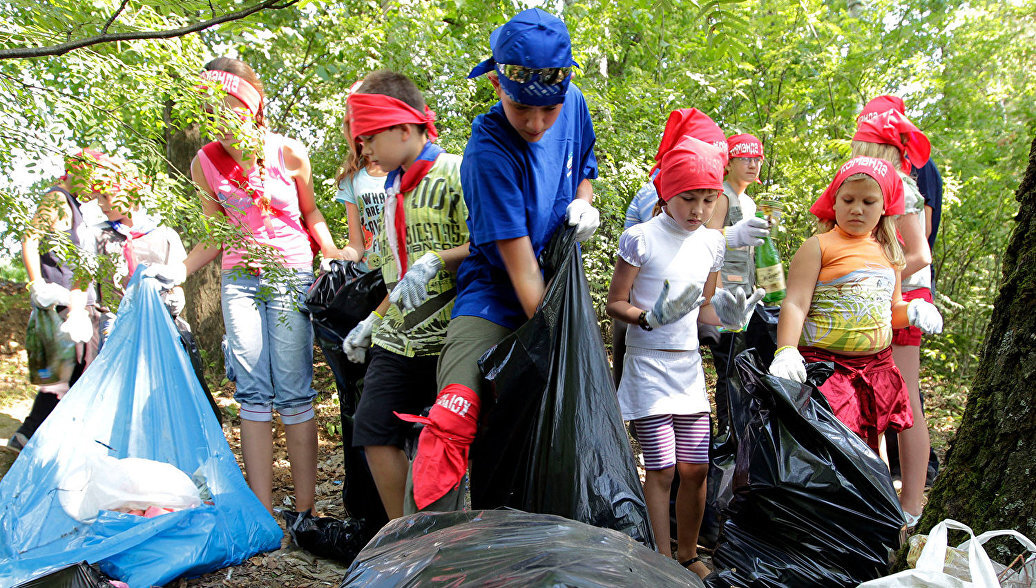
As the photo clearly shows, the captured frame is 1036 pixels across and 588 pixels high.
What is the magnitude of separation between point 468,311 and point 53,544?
5.60 feet

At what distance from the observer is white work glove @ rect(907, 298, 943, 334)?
8.54ft

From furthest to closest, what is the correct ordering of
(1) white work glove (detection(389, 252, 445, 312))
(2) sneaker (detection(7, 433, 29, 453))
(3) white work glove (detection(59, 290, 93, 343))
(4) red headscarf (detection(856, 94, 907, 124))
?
(2) sneaker (detection(7, 433, 29, 453)), (3) white work glove (detection(59, 290, 93, 343)), (4) red headscarf (detection(856, 94, 907, 124)), (1) white work glove (detection(389, 252, 445, 312))

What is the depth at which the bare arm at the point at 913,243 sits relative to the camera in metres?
2.91

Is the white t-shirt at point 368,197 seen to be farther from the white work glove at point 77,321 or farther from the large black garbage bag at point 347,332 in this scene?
the white work glove at point 77,321

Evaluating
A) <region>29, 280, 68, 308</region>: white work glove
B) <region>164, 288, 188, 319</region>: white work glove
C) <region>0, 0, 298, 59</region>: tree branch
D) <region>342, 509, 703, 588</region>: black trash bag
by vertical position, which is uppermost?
<region>0, 0, 298, 59</region>: tree branch

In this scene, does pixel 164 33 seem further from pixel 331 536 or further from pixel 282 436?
pixel 282 436

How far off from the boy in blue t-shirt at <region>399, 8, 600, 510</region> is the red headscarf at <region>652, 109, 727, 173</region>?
1.23 metres

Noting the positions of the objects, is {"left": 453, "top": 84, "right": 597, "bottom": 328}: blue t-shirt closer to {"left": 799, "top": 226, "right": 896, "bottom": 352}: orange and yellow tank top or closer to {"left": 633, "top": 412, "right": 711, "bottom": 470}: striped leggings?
{"left": 633, "top": 412, "right": 711, "bottom": 470}: striped leggings

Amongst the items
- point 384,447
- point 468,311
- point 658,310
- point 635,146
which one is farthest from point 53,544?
point 635,146

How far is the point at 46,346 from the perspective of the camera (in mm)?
4012

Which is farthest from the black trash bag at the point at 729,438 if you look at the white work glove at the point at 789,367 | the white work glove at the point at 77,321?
the white work glove at the point at 77,321

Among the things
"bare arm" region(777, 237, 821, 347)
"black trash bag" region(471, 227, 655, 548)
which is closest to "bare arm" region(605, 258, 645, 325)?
"bare arm" region(777, 237, 821, 347)

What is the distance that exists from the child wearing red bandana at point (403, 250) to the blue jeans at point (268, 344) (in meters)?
0.65

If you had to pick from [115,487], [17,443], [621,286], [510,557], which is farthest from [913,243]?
[17,443]
